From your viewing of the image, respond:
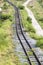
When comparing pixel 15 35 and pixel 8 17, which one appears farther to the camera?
pixel 8 17

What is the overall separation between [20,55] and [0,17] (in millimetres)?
22676

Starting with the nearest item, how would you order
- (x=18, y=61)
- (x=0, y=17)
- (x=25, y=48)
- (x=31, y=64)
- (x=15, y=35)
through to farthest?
1. (x=31, y=64)
2. (x=18, y=61)
3. (x=25, y=48)
4. (x=15, y=35)
5. (x=0, y=17)

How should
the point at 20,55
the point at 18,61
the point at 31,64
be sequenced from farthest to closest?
the point at 20,55, the point at 18,61, the point at 31,64

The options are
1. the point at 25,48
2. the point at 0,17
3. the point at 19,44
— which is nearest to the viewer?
the point at 25,48

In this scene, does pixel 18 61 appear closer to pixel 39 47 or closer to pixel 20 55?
pixel 20 55

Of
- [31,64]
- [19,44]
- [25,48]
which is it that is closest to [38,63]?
[31,64]

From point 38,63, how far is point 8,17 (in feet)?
83.8

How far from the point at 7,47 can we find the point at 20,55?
7.81 feet

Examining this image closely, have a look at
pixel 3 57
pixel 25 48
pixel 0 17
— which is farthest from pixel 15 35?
pixel 0 17

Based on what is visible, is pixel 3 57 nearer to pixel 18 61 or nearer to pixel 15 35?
pixel 18 61

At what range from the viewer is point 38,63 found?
19031 millimetres

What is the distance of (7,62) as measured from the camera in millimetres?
19281

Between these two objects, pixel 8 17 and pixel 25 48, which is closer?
pixel 25 48

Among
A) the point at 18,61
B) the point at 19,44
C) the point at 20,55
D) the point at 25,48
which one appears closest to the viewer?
the point at 18,61
